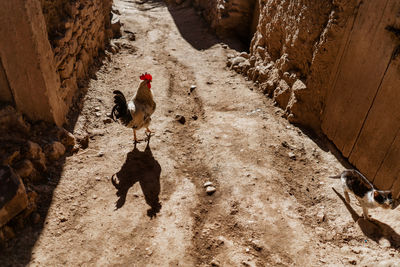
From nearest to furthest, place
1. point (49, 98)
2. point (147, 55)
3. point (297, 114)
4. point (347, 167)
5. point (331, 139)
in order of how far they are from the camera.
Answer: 1. point (49, 98)
2. point (347, 167)
3. point (331, 139)
4. point (297, 114)
5. point (147, 55)

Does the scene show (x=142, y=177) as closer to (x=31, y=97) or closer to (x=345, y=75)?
(x=31, y=97)

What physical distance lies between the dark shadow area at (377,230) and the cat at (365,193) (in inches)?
2.9

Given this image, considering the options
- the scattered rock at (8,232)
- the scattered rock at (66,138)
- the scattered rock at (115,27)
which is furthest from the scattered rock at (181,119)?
the scattered rock at (115,27)

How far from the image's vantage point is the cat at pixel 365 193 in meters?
3.17

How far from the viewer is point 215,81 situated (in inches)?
256

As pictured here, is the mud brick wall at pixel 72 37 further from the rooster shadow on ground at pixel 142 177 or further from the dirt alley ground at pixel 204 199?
the rooster shadow on ground at pixel 142 177

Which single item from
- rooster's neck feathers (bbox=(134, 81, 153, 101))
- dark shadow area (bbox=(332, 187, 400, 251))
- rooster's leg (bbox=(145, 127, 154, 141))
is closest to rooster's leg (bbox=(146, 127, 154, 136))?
rooster's leg (bbox=(145, 127, 154, 141))

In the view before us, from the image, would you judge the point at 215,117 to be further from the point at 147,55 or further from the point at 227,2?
the point at 227,2

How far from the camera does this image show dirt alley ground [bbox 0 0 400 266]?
10.2ft

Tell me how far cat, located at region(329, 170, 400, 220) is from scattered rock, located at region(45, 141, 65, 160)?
3677 mm

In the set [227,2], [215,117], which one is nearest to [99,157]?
[215,117]

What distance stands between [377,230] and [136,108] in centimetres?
340

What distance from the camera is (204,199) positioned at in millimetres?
3812

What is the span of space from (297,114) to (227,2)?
4.46m
